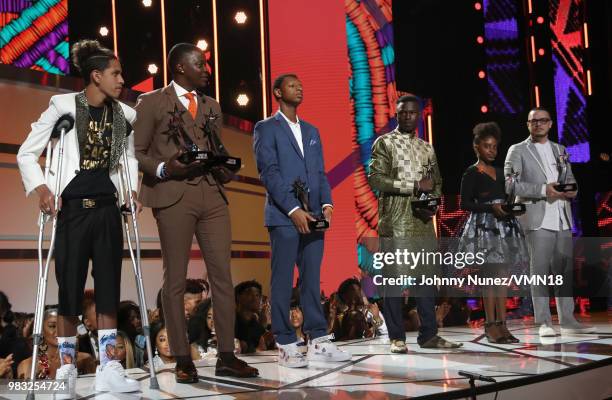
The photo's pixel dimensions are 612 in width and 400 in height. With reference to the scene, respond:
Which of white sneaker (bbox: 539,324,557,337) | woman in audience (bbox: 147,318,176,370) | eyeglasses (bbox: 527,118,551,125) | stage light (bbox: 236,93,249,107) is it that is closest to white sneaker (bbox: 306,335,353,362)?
woman in audience (bbox: 147,318,176,370)

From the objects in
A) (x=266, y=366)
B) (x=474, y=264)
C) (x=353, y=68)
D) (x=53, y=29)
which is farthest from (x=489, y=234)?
(x=53, y=29)

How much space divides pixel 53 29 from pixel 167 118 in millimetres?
7156

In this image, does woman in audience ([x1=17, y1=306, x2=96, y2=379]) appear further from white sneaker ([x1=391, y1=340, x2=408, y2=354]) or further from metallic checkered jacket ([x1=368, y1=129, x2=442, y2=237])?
metallic checkered jacket ([x1=368, y1=129, x2=442, y2=237])

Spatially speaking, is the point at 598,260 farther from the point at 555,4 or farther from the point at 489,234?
the point at 489,234

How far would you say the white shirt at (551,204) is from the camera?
17.3 ft

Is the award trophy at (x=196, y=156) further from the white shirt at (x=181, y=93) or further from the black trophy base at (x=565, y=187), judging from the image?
the black trophy base at (x=565, y=187)

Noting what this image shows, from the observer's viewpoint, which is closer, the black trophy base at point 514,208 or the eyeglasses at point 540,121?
the black trophy base at point 514,208

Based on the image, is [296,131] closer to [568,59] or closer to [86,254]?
[86,254]

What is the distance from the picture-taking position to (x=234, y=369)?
3551mm

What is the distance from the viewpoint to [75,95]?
3.22m

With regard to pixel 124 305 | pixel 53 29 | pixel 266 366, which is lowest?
pixel 266 366

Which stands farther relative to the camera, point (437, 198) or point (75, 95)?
point (437, 198)

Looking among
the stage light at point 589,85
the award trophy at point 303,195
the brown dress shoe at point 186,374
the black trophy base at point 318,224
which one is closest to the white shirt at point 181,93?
the award trophy at point 303,195

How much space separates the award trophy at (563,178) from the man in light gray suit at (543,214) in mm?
11
